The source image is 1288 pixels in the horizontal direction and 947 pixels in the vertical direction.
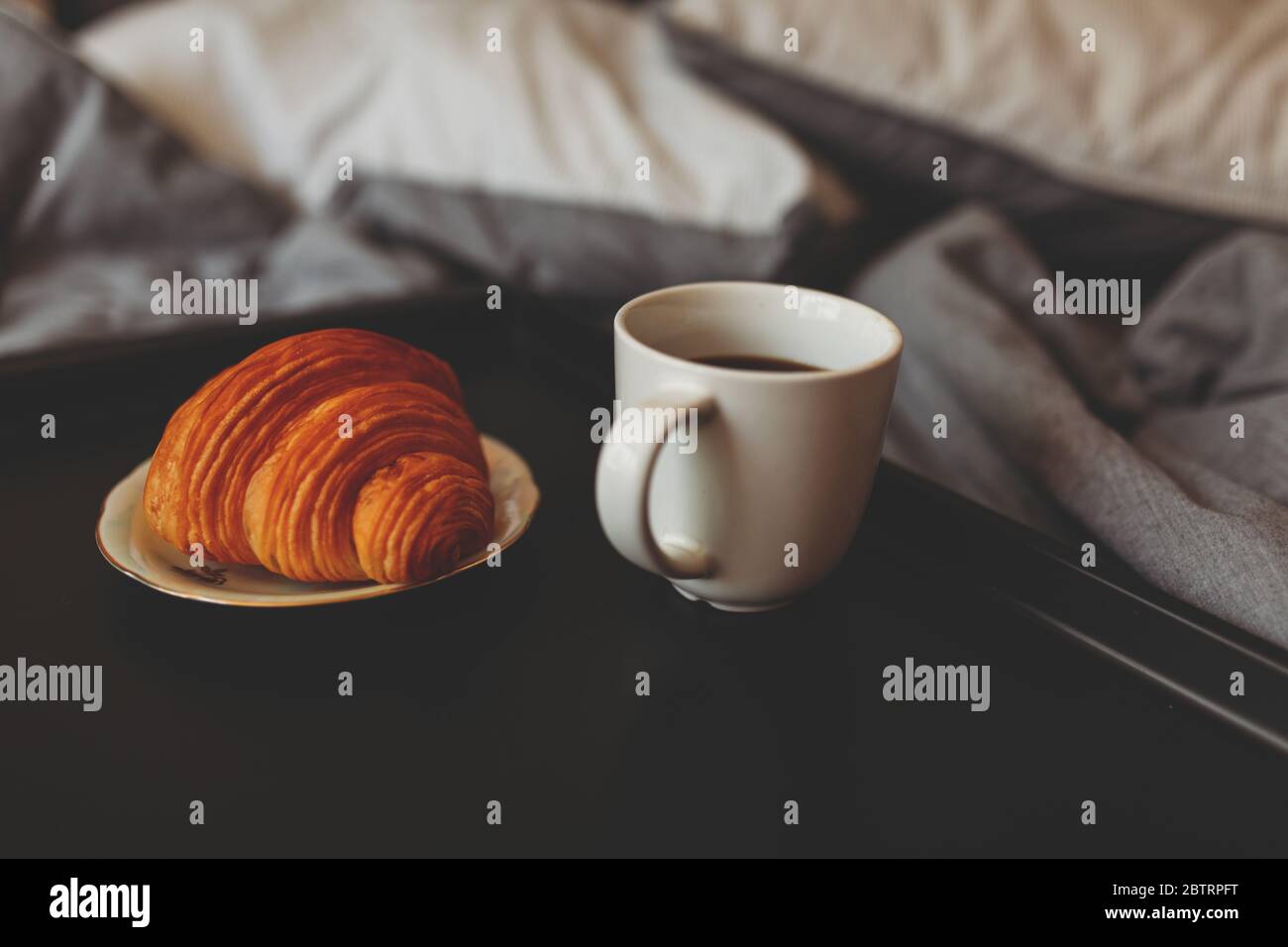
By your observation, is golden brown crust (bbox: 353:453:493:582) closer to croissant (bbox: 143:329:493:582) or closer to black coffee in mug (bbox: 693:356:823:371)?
croissant (bbox: 143:329:493:582)

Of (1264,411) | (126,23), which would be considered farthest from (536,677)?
(126,23)

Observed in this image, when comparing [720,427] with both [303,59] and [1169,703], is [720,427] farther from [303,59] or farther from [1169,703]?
[303,59]

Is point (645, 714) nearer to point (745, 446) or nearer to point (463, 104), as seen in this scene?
point (745, 446)

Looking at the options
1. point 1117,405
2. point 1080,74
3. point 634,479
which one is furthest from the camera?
point 1080,74

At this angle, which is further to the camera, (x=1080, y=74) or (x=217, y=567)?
(x=1080, y=74)

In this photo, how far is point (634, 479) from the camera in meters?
0.39

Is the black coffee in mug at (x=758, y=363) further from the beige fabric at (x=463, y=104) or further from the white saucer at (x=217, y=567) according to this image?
the beige fabric at (x=463, y=104)

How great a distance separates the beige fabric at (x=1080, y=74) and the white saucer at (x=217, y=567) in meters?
0.54

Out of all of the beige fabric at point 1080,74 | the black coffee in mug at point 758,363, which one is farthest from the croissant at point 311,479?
the beige fabric at point 1080,74

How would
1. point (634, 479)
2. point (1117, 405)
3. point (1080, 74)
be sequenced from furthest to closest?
point (1080, 74) → point (1117, 405) → point (634, 479)

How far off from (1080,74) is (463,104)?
0.52 meters

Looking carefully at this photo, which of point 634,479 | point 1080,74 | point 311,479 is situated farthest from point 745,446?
point 1080,74

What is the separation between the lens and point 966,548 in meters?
0.49

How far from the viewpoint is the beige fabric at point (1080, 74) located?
2.61ft
